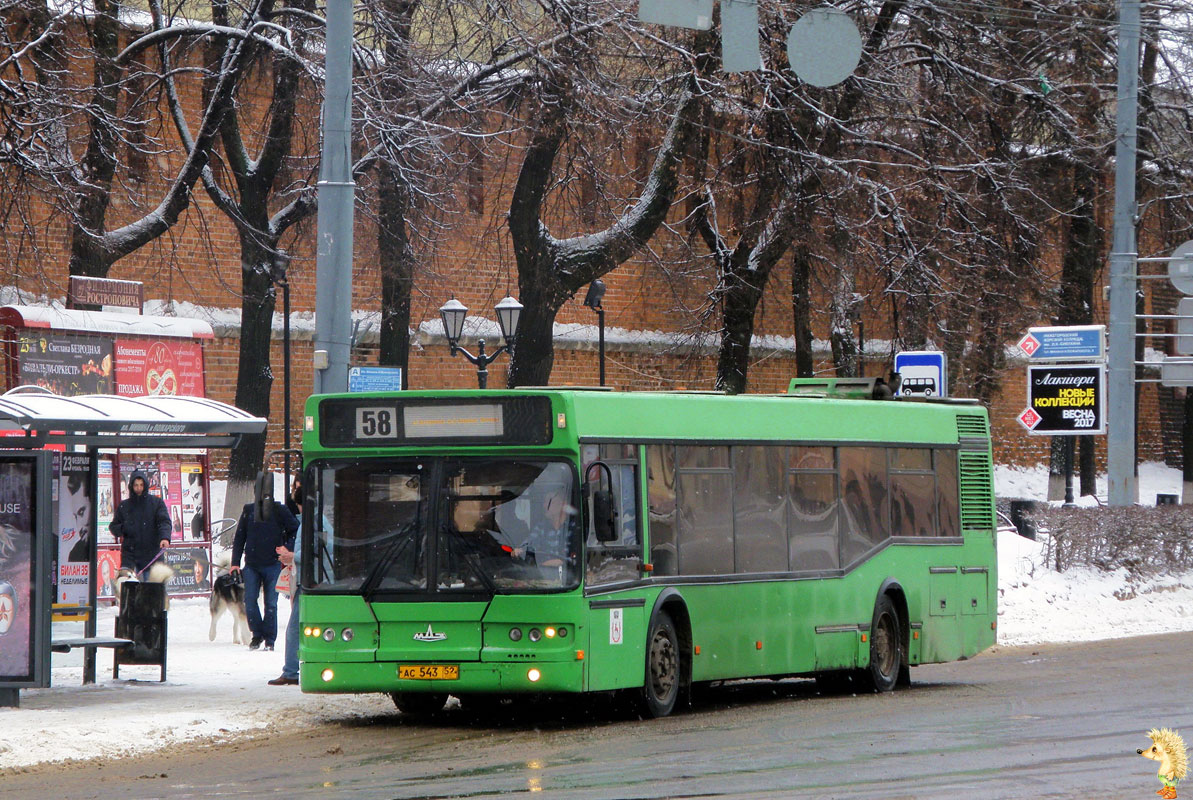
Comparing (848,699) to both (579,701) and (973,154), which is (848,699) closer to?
(579,701)

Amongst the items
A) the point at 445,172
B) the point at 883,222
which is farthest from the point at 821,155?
the point at 445,172

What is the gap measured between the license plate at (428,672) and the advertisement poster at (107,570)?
9.95 meters

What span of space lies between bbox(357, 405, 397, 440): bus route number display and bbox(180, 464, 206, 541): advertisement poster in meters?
11.1

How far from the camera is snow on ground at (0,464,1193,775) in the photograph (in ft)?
40.1

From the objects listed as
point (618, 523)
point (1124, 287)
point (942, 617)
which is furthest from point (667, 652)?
point (1124, 287)

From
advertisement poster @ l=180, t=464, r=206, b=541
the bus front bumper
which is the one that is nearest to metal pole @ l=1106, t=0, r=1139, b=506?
advertisement poster @ l=180, t=464, r=206, b=541

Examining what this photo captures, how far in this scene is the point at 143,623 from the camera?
15.7m

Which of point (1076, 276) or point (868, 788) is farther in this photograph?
point (1076, 276)

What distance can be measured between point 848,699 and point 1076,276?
2325 cm

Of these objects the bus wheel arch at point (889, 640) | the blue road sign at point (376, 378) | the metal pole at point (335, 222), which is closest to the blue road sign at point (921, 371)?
the blue road sign at point (376, 378)

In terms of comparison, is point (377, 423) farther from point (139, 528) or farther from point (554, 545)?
point (139, 528)

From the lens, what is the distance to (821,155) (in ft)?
83.6

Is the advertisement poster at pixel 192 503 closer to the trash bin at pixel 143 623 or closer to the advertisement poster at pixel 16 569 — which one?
the trash bin at pixel 143 623

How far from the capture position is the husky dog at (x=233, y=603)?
19300 millimetres
